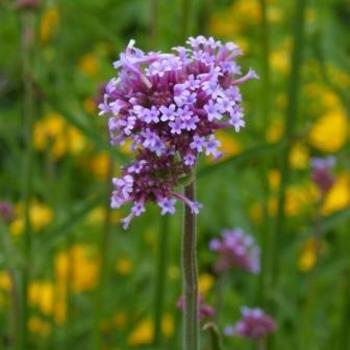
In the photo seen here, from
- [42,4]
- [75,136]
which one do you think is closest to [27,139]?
[42,4]

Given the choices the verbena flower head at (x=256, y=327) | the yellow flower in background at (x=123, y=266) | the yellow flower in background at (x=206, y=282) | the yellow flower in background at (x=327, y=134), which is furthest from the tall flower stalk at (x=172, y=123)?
the yellow flower in background at (x=327, y=134)

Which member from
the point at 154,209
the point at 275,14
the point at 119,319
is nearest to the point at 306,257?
the point at 154,209

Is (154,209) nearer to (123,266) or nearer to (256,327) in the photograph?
(123,266)

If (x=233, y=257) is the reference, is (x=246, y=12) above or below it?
above

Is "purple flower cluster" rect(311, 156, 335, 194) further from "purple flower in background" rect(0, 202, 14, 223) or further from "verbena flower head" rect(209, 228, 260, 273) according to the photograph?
"purple flower in background" rect(0, 202, 14, 223)

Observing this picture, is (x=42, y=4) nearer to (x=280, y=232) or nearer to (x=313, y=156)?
(x=280, y=232)

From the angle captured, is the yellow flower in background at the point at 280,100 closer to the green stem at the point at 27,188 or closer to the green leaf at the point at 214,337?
the green stem at the point at 27,188

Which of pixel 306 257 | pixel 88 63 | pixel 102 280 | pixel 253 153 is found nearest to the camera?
pixel 253 153
